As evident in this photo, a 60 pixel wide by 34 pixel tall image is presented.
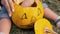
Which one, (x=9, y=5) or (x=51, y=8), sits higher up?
(x=9, y=5)

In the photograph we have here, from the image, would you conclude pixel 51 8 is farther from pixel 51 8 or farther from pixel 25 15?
pixel 25 15

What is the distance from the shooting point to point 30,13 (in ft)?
4.27

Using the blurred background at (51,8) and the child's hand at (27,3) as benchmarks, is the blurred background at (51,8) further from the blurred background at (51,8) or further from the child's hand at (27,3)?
the child's hand at (27,3)

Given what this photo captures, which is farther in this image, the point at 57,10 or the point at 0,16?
the point at 57,10

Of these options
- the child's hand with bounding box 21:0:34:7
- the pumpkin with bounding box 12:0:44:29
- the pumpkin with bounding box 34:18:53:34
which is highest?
the child's hand with bounding box 21:0:34:7

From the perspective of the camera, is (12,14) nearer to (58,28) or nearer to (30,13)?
(30,13)

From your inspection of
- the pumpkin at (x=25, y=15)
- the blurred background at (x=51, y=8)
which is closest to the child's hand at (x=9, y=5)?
the pumpkin at (x=25, y=15)

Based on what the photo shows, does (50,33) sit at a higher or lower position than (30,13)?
lower

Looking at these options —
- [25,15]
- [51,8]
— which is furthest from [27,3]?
[51,8]

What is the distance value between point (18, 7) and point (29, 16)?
0.10 m

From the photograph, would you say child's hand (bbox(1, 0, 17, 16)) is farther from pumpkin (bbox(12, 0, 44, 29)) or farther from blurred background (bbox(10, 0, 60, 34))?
blurred background (bbox(10, 0, 60, 34))

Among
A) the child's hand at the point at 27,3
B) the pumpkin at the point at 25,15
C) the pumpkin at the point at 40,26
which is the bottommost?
the pumpkin at the point at 40,26

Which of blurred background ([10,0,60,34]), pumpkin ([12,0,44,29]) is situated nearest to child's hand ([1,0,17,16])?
pumpkin ([12,0,44,29])

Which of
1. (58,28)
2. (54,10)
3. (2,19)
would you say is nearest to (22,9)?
(2,19)
